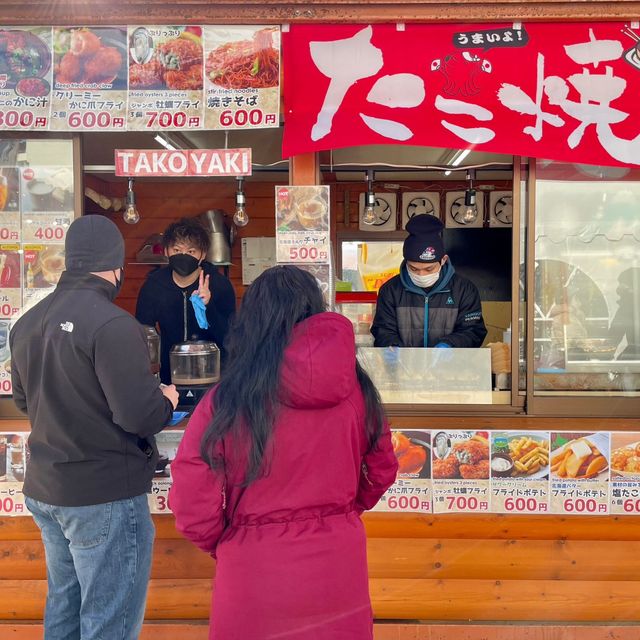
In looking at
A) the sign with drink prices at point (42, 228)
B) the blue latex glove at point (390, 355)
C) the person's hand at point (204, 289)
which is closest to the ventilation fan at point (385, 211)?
the person's hand at point (204, 289)

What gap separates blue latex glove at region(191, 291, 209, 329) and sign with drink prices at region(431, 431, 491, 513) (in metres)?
1.64

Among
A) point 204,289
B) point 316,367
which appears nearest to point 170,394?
point 316,367

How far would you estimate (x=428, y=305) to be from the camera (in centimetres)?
407

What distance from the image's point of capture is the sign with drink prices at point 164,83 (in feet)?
11.6

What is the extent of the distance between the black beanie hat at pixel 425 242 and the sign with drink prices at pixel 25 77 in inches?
82.9

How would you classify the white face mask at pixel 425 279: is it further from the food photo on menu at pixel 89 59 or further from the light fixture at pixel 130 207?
the food photo on menu at pixel 89 59

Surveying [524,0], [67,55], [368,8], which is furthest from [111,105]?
[524,0]

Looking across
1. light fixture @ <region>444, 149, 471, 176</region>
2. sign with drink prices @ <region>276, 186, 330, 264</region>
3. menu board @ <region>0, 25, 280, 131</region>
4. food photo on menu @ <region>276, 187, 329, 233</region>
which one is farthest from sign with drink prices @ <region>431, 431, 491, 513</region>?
light fixture @ <region>444, 149, 471, 176</region>

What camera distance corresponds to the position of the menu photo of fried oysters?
3.46 meters

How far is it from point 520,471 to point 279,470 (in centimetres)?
189

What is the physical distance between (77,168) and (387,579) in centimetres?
272

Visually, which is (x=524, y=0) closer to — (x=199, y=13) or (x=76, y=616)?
(x=199, y=13)

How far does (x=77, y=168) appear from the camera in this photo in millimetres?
3660

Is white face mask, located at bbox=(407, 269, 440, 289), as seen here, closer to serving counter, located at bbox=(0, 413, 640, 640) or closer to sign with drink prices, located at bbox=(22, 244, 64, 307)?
serving counter, located at bbox=(0, 413, 640, 640)
